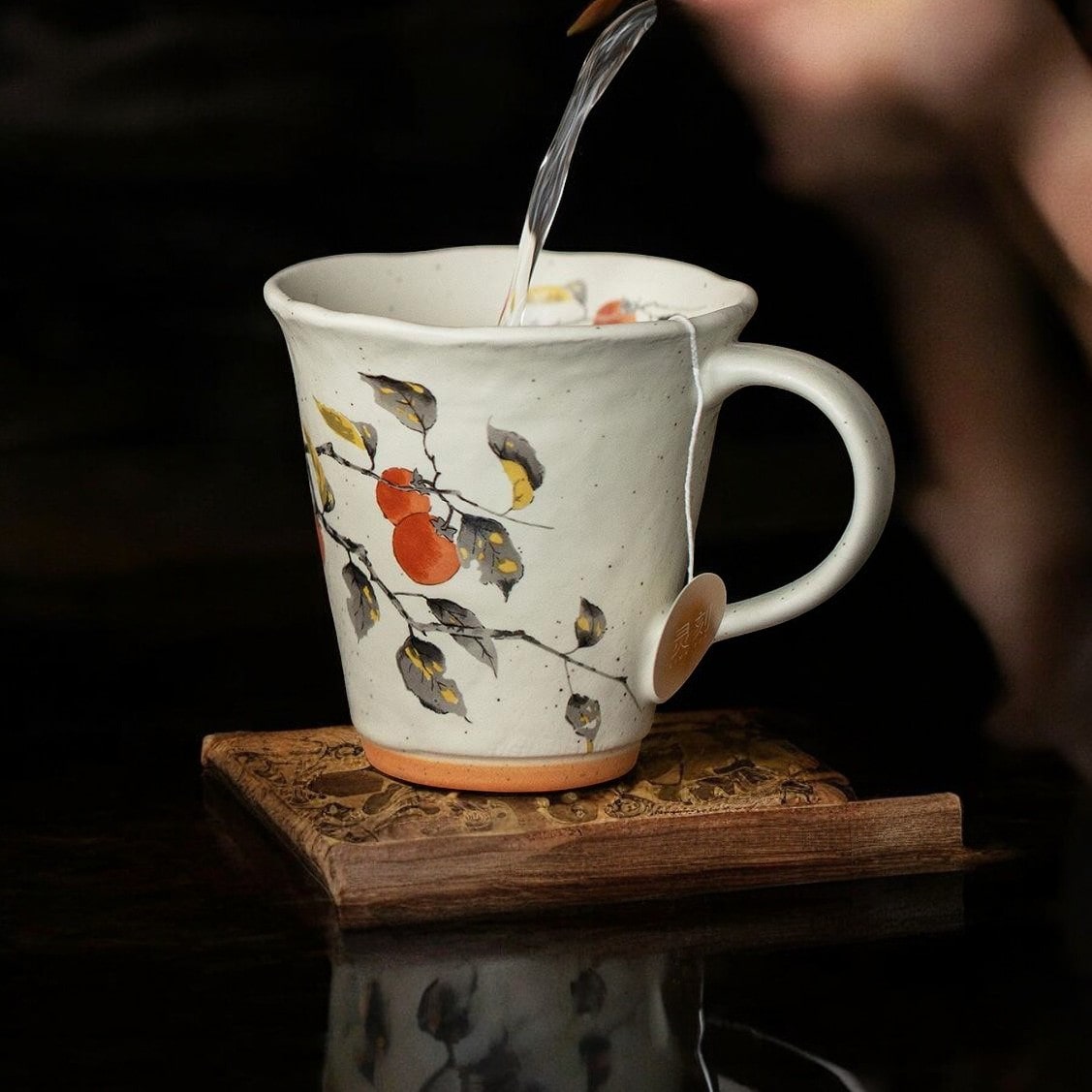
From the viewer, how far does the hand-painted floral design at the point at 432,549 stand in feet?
2.24

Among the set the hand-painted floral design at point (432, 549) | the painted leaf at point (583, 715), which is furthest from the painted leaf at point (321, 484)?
the painted leaf at point (583, 715)

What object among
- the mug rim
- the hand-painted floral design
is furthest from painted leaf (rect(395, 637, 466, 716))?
the mug rim

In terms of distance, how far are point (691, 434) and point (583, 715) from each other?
0.10 meters

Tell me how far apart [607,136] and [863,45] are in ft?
0.64

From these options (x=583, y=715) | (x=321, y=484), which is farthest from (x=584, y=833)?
(x=321, y=484)

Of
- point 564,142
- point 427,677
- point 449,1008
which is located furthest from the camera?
point 564,142

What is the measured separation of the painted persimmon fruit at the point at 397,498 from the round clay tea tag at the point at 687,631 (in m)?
0.10

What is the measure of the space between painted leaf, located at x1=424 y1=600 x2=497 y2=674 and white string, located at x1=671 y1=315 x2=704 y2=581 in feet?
0.25

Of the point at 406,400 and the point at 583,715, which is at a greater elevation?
the point at 406,400

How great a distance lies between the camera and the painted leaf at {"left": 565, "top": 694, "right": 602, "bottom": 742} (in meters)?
0.72

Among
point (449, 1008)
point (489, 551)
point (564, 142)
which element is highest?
point (564, 142)

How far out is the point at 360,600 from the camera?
0.73 metres

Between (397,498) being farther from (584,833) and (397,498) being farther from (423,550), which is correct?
(584,833)

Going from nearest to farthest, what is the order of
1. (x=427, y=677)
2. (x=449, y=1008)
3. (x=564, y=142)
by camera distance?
(x=449, y=1008) → (x=427, y=677) → (x=564, y=142)
